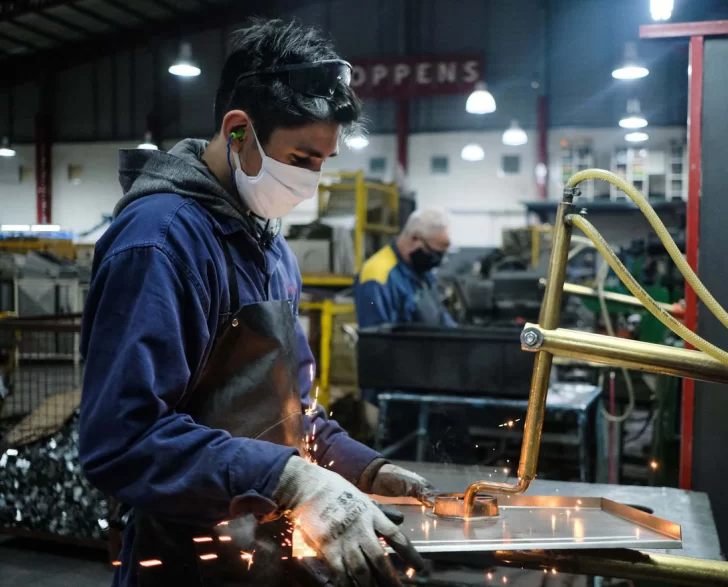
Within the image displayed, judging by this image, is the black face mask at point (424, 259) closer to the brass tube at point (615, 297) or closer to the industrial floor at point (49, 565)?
the brass tube at point (615, 297)

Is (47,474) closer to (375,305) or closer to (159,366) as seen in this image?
(375,305)

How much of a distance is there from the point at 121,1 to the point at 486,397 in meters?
13.3

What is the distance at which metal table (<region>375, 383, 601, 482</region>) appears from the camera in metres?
3.23

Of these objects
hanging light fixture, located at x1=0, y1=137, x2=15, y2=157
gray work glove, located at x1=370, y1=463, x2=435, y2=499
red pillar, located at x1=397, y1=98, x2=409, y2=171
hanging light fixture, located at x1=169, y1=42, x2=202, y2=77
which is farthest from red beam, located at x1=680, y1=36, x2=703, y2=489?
red pillar, located at x1=397, y1=98, x2=409, y2=171

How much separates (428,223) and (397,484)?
297 cm

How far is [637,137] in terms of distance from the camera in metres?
13.8

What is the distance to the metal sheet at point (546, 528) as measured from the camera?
1.31m

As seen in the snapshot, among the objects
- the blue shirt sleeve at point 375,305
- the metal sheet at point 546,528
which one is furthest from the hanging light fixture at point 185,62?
the metal sheet at point 546,528

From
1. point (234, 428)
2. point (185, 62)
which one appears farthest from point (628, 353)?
point (185, 62)

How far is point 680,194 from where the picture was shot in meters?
13.3

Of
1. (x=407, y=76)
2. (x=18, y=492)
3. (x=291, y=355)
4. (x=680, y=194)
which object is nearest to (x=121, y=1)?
(x=407, y=76)

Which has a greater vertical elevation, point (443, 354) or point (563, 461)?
point (443, 354)

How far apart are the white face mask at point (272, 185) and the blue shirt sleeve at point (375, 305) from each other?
2.68 m

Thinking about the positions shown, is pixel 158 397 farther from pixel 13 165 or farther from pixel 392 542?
pixel 13 165
